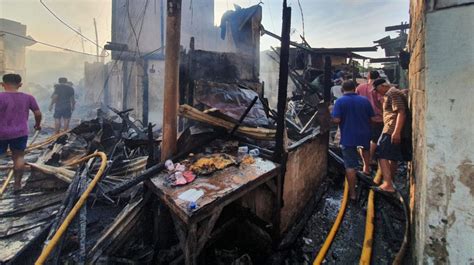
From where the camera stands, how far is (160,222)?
287cm

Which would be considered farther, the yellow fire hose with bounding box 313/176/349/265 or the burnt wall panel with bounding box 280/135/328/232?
the burnt wall panel with bounding box 280/135/328/232

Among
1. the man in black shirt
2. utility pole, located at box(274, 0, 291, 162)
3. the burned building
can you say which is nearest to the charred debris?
utility pole, located at box(274, 0, 291, 162)

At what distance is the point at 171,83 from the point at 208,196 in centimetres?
173

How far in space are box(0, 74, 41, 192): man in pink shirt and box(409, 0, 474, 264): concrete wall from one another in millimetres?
5875

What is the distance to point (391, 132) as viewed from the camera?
3.76 m

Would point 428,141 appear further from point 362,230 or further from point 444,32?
point 362,230

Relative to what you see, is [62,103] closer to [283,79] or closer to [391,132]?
[283,79]

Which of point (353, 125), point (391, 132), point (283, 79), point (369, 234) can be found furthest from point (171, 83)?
point (391, 132)

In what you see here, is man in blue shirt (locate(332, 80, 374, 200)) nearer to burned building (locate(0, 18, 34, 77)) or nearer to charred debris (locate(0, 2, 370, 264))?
charred debris (locate(0, 2, 370, 264))

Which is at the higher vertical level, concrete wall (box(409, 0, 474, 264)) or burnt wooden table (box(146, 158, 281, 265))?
concrete wall (box(409, 0, 474, 264))

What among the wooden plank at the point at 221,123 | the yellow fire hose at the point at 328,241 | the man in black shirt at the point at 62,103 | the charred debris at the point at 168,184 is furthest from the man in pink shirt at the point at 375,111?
the man in black shirt at the point at 62,103

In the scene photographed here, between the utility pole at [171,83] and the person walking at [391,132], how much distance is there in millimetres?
3201

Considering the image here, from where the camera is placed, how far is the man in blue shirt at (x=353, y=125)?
13.6ft

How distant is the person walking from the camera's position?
346 cm
